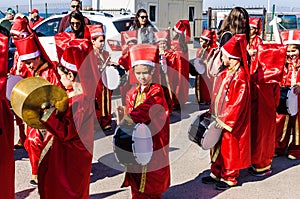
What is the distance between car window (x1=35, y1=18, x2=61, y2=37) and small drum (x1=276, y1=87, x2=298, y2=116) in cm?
680

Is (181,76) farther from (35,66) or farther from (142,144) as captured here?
(142,144)

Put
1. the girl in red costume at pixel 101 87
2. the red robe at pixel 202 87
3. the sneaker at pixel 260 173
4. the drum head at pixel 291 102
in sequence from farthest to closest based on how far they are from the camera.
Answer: the red robe at pixel 202 87 → the girl in red costume at pixel 101 87 → the drum head at pixel 291 102 → the sneaker at pixel 260 173

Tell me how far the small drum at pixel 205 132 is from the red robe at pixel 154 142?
647 millimetres

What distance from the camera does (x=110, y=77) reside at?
6.44 meters

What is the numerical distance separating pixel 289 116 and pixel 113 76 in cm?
254

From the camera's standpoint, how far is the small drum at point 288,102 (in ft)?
16.6

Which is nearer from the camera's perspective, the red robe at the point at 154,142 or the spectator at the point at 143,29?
the red robe at the point at 154,142

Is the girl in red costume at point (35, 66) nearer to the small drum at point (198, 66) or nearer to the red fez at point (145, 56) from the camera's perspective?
the red fez at point (145, 56)

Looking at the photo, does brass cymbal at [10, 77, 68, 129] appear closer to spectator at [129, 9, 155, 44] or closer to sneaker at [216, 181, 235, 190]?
sneaker at [216, 181, 235, 190]

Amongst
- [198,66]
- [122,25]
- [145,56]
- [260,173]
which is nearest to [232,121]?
[260,173]

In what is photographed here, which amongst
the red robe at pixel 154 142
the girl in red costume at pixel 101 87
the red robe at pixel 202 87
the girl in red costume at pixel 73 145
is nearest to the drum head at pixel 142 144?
the red robe at pixel 154 142

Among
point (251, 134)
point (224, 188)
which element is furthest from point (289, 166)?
point (224, 188)

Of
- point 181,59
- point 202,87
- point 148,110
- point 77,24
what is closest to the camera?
point 148,110

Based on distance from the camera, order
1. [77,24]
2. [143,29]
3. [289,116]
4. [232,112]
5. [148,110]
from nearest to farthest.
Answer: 1. [148,110]
2. [232,112]
3. [289,116]
4. [77,24]
5. [143,29]
